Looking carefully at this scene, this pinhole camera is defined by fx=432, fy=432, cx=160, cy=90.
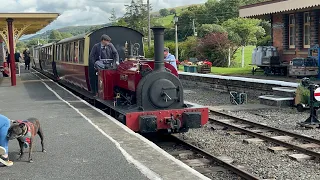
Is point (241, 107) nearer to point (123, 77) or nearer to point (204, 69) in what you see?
point (123, 77)

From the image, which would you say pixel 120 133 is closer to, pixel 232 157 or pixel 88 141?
pixel 88 141

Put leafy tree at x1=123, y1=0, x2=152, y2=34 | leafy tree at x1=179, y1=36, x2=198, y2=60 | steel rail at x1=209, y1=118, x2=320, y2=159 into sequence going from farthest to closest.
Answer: leafy tree at x1=123, y1=0, x2=152, y2=34
leafy tree at x1=179, y1=36, x2=198, y2=60
steel rail at x1=209, y1=118, x2=320, y2=159

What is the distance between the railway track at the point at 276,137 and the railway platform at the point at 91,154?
275 centimetres

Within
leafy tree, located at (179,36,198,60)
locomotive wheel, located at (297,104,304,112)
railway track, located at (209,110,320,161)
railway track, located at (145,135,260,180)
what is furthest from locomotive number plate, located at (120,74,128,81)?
leafy tree, located at (179,36,198,60)

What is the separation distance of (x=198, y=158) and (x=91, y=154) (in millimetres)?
2207

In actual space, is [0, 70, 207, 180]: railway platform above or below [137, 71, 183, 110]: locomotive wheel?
below

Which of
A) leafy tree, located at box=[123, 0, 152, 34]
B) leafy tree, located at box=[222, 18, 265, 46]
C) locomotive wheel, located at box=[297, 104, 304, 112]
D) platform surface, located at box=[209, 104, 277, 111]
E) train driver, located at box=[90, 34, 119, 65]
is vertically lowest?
platform surface, located at box=[209, 104, 277, 111]

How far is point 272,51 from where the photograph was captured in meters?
24.9

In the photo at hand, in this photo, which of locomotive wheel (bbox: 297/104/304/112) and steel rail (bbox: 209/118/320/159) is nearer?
steel rail (bbox: 209/118/320/159)

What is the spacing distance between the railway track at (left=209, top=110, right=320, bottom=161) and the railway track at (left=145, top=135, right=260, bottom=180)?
1.28 meters

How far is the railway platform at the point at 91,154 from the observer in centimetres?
534

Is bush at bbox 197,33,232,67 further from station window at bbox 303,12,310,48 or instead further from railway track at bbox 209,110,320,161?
railway track at bbox 209,110,320,161

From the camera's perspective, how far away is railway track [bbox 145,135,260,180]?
670 centimetres

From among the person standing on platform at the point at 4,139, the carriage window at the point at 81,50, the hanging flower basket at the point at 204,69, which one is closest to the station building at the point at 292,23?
the hanging flower basket at the point at 204,69
